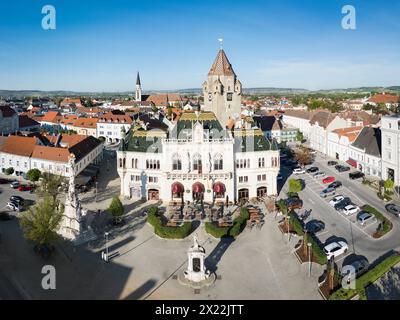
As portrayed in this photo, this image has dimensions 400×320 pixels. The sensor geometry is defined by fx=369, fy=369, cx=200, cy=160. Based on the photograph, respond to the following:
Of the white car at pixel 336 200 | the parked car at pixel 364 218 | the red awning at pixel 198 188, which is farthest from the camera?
the red awning at pixel 198 188

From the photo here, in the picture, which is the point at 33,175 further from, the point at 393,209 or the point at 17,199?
the point at 393,209

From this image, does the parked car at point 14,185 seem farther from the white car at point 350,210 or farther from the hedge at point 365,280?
the hedge at point 365,280

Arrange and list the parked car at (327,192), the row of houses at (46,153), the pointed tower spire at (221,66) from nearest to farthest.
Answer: the parked car at (327,192) → the pointed tower spire at (221,66) → the row of houses at (46,153)

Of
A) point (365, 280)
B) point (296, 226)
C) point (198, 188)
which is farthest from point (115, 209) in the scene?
point (365, 280)

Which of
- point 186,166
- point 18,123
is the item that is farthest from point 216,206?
point 18,123

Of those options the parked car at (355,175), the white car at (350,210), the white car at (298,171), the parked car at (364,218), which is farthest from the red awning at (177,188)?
the parked car at (355,175)

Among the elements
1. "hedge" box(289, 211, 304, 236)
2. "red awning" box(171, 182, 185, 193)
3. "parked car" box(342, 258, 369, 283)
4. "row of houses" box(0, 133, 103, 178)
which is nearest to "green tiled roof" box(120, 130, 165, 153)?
"red awning" box(171, 182, 185, 193)
